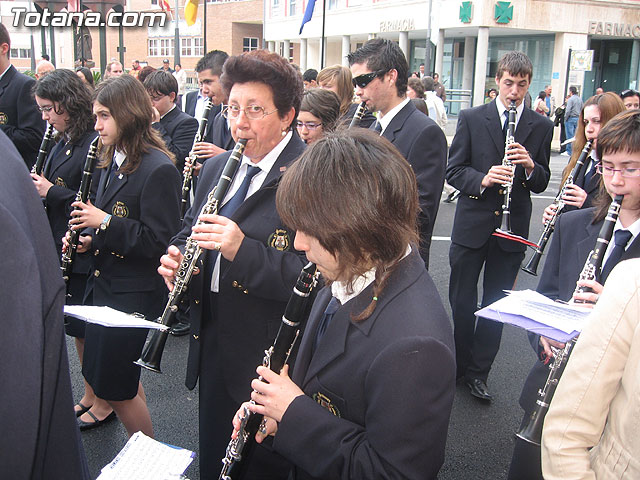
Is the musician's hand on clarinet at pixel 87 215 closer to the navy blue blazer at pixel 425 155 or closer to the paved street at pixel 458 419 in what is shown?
the paved street at pixel 458 419

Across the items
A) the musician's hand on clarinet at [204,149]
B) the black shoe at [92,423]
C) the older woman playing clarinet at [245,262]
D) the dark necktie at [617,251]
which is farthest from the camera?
the musician's hand on clarinet at [204,149]

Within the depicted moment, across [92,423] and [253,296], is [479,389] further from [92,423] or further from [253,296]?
[92,423]

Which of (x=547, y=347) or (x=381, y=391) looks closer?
(x=381, y=391)

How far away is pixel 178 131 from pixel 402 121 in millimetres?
2875

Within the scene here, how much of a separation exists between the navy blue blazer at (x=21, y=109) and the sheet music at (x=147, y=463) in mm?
4446

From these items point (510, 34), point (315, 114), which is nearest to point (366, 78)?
point (315, 114)

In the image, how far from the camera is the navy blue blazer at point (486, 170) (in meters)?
4.08

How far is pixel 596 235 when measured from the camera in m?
2.51

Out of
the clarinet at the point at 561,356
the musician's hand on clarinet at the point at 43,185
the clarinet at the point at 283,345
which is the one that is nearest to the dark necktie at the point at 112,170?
the musician's hand on clarinet at the point at 43,185

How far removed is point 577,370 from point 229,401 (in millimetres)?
1513

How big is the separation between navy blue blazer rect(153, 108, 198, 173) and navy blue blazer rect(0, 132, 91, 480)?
16.2 feet

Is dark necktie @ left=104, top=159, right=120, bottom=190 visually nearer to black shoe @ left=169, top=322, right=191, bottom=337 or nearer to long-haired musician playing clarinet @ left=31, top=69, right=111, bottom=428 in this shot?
long-haired musician playing clarinet @ left=31, top=69, right=111, bottom=428

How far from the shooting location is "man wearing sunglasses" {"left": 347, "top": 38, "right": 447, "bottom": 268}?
3.73 meters

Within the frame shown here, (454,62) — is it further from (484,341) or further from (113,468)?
(113,468)
